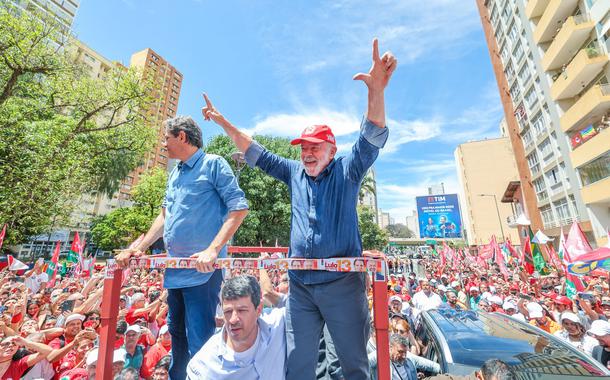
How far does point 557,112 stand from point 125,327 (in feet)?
102

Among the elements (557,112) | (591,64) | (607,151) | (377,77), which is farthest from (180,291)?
(557,112)

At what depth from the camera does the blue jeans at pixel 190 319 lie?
2.08m

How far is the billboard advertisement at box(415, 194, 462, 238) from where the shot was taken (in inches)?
1825

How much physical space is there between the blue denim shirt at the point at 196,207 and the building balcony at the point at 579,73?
1034 inches

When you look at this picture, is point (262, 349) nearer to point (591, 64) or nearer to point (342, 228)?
point (342, 228)

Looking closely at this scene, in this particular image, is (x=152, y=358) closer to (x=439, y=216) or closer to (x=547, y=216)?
A: (x=547, y=216)

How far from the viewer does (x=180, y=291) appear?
7.30ft

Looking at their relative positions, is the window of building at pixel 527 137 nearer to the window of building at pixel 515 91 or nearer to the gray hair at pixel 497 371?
the window of building at pixel 515 91

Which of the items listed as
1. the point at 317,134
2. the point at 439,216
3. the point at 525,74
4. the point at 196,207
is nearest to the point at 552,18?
the point at 525,74

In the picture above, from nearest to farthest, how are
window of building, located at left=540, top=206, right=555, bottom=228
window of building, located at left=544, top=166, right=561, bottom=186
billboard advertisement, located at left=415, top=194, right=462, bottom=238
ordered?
window of building, located at left=544, top=166, right=561, bottom=186, window of building, located at left=540, top=206, right=555, bottom=228, billboard advertisement, located at left=415, top=194, right=462, bottom=238

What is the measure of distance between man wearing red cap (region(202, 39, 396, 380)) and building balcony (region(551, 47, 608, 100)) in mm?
25795

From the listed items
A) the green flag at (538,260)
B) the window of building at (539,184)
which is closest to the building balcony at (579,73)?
the window of building at (539,184)

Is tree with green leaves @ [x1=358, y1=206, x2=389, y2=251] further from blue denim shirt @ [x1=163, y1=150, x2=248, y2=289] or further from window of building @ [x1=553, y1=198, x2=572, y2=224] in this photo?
blue denim shirt @ [x1=163, y1=150, x2=248, y2=289]

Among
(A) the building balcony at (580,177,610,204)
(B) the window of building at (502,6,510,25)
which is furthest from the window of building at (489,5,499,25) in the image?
(A) the building balcony at (580,177,610,204)
